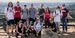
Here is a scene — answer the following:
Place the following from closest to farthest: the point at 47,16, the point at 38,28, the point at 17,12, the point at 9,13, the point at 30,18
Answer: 1. the point at 38,28
2. the point at 9,13
3. the point at 17,12
4. the point at 30,18
5. the point at 47,16

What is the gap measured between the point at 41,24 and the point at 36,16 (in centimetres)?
114

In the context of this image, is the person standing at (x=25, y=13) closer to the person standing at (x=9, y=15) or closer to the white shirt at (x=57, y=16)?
the person standing at (x=9, y=15)

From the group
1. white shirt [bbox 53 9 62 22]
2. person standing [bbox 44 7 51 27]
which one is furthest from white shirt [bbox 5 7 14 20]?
white shirt [bbox 53 9 62 22]

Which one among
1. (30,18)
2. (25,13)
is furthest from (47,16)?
(25,13)

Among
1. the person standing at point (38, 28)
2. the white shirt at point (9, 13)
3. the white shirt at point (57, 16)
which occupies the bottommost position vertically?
the person standing at point (38, 28)

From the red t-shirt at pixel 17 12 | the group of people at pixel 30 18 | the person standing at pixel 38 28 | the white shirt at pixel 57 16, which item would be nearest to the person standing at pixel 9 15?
the group of people at pixel 30 18

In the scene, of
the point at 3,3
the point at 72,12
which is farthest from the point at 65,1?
the point at 3,3

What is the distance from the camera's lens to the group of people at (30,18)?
17.1 meters

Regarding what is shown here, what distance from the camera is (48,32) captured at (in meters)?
17.3

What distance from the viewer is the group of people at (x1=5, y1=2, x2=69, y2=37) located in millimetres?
17094

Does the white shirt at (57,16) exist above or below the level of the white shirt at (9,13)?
below

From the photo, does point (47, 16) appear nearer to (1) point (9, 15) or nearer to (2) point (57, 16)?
(2) point (57, 16)

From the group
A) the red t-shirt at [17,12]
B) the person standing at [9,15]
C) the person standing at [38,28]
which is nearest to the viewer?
the person standing at [38,28]

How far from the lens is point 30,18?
18.4m
